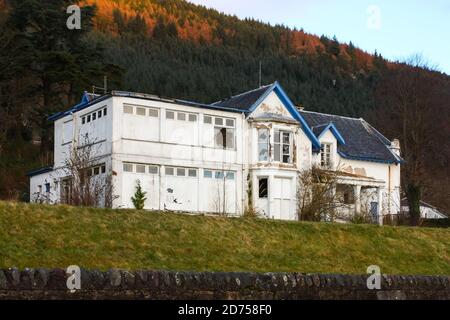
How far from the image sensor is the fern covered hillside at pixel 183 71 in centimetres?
5788

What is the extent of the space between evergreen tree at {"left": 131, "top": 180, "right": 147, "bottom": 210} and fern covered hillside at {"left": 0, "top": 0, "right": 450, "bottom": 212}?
959 centimetres

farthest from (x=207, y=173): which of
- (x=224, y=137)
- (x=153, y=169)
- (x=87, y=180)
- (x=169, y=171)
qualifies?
(x=87, y=180)

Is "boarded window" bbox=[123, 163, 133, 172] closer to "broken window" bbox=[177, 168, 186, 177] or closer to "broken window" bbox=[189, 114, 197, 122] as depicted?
"broken window" bbox=[177, 168, 186, 177]

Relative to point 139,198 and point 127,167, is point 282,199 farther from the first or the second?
point 139,198

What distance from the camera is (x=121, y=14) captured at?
130125mm

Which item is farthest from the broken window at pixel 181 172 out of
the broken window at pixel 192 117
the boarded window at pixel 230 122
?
the boarded window at pixel 230 122

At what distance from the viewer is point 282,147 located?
43.8 metres

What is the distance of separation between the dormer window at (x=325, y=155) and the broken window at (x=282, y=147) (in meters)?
3.95

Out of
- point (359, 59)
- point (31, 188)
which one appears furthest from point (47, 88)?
point (359, 59)

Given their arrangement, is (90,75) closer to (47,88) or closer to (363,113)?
(47,88)

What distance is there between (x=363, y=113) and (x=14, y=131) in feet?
182

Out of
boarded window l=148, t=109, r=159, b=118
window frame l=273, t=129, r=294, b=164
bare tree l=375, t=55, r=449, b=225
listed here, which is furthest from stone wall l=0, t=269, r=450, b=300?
bare tree l=375, t=55, r=449, b=225

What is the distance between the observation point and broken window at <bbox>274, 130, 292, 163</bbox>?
43.6 meters

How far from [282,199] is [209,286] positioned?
2551cm
